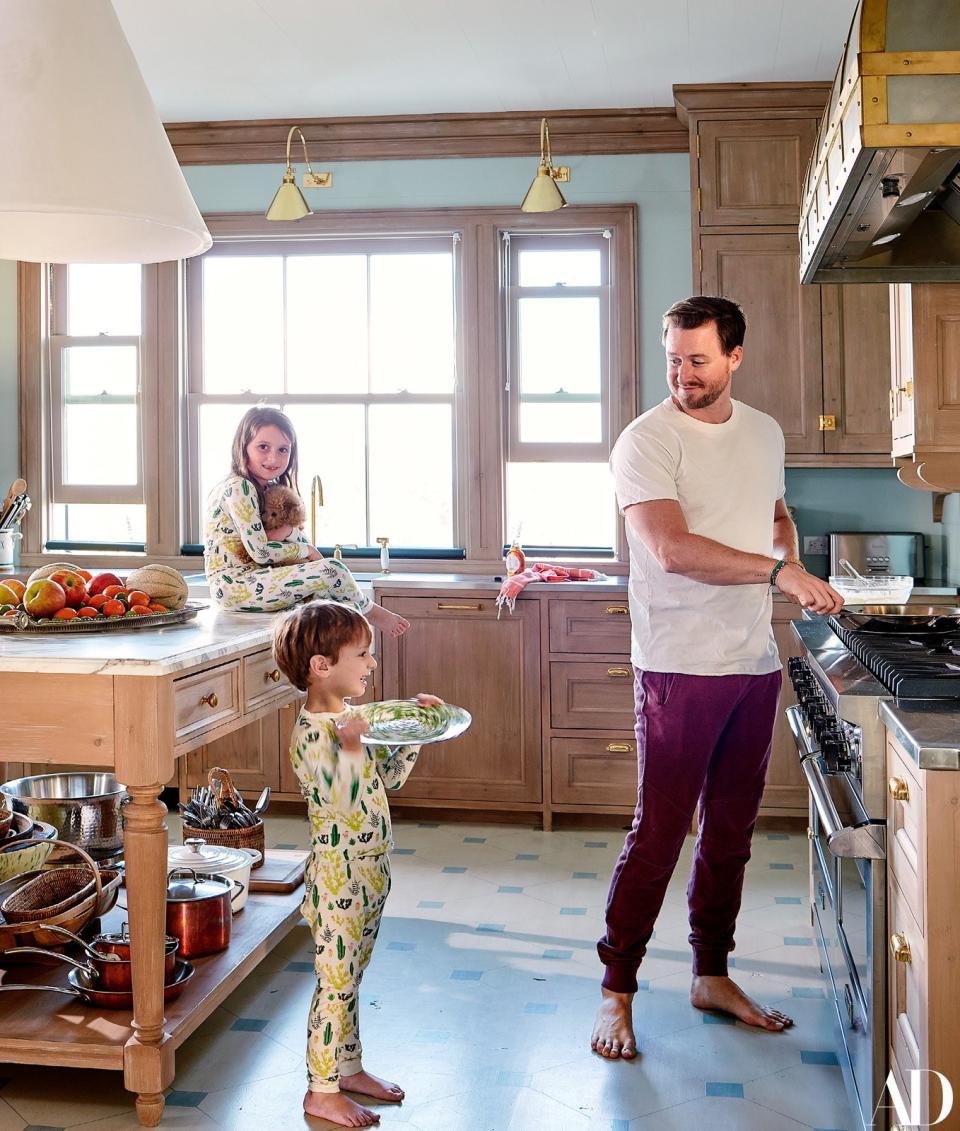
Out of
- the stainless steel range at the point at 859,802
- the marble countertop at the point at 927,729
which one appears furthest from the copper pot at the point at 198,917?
the marble countertop at the point at 927,729

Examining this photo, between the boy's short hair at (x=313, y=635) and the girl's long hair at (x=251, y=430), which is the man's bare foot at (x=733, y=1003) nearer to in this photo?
the boy's short hair at (x=313, y=635)

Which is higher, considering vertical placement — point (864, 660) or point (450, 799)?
point (864, 660)

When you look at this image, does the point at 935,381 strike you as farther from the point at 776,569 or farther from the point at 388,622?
the point at 388,622

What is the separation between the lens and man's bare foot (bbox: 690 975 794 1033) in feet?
8.86

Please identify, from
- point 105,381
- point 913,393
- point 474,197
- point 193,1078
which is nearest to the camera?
point 193,1078

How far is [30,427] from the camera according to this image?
17.4 feet

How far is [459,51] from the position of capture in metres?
4.18

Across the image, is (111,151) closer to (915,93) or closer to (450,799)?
(915,93)

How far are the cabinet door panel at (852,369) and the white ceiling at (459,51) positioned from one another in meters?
0.87

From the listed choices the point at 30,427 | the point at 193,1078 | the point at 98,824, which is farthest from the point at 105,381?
the point at 193,1078

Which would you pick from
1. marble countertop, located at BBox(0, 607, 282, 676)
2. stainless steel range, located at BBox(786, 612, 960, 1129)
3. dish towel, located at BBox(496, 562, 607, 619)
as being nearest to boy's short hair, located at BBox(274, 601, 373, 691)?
marble countertop, located at BBox(0, 607, 282, 676)

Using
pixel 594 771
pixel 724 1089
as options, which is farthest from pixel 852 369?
pixel 724 1089

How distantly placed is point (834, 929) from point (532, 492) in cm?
292

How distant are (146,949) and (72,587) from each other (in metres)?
0.85
